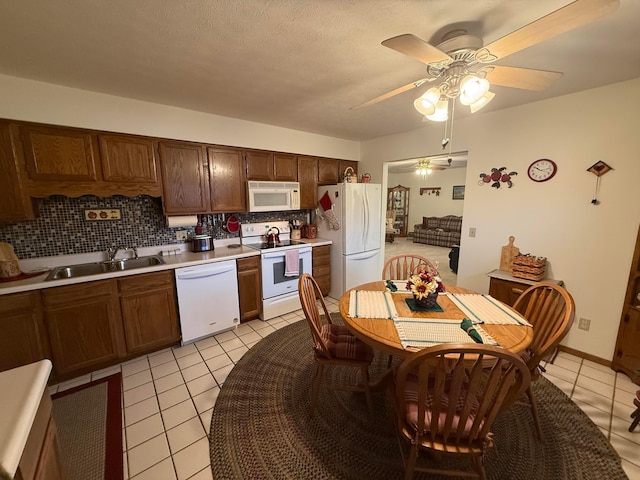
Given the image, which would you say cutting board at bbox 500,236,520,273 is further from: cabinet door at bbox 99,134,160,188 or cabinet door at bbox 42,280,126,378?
cabinet door at bbox 42,280,126,378

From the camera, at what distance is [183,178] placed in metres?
2.69

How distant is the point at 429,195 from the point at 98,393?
29.0 feet

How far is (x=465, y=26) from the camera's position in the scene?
4.57 ft

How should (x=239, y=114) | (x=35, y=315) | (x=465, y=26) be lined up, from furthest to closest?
(x=239, y=114), (x=35, y=315), (x=465, y=26)

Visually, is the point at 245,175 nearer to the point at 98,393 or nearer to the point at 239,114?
the point at 239,114

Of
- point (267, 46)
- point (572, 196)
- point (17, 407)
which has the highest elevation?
point (267, 46)

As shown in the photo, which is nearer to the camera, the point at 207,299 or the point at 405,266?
the point at 405,266

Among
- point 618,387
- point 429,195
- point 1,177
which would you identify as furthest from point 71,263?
point 429,195

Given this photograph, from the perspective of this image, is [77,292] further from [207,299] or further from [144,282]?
[207,299]

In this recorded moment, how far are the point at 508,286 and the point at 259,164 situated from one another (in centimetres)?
305

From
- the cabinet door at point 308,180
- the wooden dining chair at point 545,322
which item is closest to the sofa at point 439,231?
the cabinet door at point 308,180

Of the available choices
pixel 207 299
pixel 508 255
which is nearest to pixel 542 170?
pixel 508 255

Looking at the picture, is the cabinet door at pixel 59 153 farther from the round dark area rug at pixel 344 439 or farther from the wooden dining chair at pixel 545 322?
the wooden dining chair at pixel 545 322

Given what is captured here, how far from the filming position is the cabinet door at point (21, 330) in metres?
1.83
